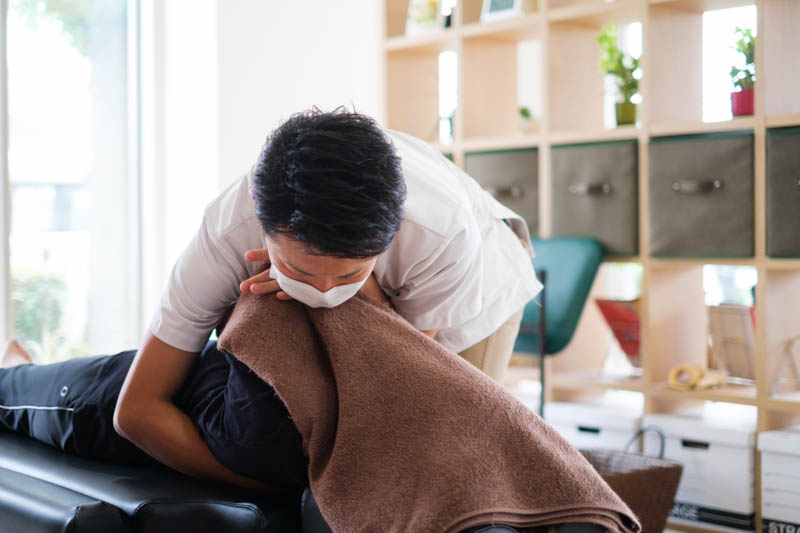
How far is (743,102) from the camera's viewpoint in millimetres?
2543

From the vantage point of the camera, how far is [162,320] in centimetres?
129

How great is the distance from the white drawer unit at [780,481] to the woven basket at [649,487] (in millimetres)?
325

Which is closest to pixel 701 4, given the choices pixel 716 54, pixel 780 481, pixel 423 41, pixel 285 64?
pixel 716 54

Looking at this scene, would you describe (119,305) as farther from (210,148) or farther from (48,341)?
(210,148)

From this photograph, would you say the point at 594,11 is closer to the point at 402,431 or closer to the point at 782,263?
the point at 782,263

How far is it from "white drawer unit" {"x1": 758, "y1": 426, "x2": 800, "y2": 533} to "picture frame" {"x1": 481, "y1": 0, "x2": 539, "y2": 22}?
5.29ft

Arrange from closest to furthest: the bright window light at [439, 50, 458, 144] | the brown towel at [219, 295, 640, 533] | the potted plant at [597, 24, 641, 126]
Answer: the brown towel at [219, 295, 640, 533] → the potted plant at [597, 24, 641, 126] → the bright window light at [439, 50, 458, 144]

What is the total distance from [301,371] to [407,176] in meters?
0.36

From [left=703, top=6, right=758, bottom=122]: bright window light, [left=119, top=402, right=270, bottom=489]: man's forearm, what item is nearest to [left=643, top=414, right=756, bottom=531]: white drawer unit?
[left=703, top=6, right=758, bottom=122]: bright window light

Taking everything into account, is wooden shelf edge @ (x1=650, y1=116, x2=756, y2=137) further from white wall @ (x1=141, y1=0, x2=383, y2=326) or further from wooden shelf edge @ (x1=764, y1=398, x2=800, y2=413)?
white wall @ (x1=141, y1=0, x2=383, y2=326)

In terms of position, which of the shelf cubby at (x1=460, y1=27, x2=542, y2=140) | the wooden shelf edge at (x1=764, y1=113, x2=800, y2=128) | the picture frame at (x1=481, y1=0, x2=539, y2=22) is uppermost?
the picture frame at (x1=481, y1=0, x2=539, y2=22)

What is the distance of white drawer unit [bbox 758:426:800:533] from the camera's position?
2.33 m

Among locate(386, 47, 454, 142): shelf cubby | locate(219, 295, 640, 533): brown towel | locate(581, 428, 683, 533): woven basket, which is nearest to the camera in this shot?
locate(219, 295, 640, 533): brown towel

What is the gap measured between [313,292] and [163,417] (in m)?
0.35
